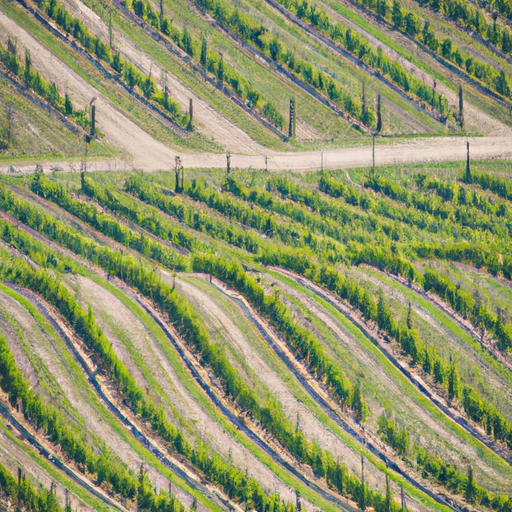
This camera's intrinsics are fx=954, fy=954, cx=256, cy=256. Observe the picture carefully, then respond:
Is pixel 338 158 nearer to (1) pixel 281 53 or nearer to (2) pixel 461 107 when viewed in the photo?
(1) pixel 281 53

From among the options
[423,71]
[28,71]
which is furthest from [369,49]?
[28,71]

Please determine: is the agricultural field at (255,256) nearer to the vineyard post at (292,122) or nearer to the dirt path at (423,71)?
the dirt path at (423,71)

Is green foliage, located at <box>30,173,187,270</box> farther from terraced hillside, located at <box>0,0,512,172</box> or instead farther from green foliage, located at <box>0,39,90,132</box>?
green foliage, located at <box>0,39,90,132</box>

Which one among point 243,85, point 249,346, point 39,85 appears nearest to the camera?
Result: point 249,346

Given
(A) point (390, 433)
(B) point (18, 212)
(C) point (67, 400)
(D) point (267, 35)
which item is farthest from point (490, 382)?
(D) point (267, 35)

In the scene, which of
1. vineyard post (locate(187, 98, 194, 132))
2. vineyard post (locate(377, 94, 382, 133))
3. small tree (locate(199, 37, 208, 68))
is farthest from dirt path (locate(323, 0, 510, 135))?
vineyard post (locate(187, 98, 194, 132))
